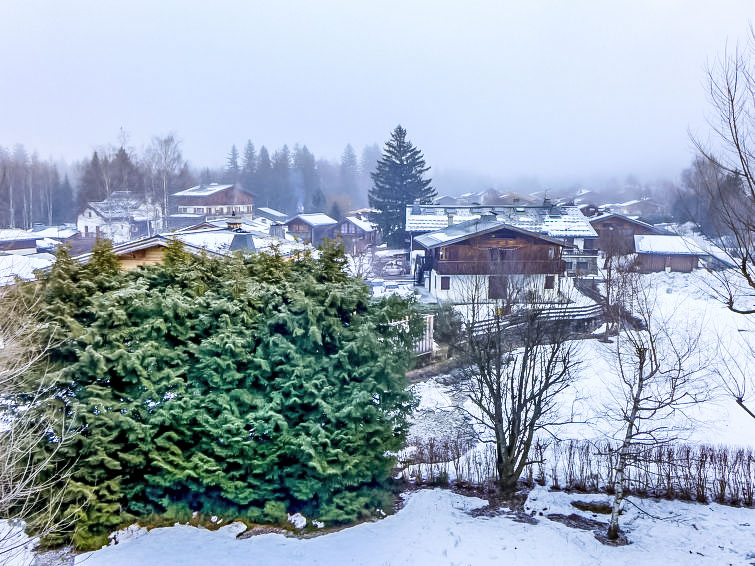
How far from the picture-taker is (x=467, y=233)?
2389 centimetres

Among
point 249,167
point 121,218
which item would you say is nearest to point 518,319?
point 121,218

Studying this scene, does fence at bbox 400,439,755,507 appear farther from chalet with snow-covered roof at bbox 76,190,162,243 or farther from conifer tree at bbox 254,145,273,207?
conifer tree at bbox 254,145,273,207

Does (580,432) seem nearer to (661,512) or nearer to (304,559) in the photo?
(661,512)

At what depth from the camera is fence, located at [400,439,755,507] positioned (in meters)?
7.57

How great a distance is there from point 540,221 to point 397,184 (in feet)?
51.6

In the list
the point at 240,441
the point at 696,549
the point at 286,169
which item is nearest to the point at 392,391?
the point at 240,441

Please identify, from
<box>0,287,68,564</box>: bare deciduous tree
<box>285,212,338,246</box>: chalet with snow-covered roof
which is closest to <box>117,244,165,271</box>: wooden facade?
<box>0,287,68,564</box>: bare deciduous tree

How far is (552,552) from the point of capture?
6.25 meters

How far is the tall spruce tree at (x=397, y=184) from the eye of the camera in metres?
41.0

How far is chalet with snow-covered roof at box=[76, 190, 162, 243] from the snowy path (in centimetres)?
2939

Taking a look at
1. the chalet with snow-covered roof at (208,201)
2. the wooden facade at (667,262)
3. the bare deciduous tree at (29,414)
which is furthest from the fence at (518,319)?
the chalet with snow-covered roof at (208,201)

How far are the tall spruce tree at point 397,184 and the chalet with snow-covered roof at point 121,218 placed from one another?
53.3 ft

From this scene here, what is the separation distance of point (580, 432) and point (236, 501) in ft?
22.3

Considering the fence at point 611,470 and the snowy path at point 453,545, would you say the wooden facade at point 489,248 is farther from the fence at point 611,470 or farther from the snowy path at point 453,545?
the snowy path at point 453,545
